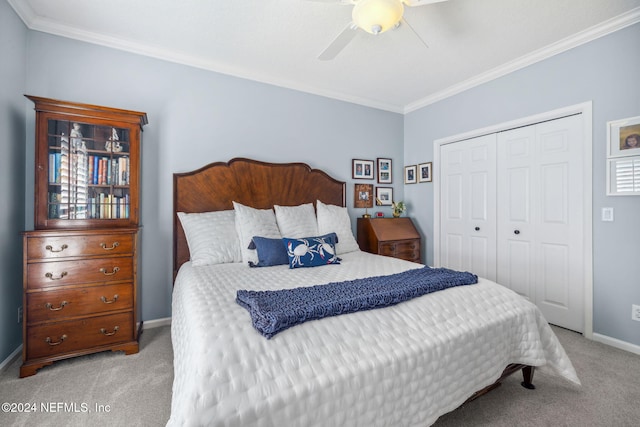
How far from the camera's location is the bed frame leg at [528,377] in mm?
1720

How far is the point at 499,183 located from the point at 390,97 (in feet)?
5.73

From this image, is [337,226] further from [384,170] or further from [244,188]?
[384,170]

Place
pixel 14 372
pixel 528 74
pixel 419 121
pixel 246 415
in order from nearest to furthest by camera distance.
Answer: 1. pixel 246 415
2. pixel 14 372
3. pixel 528 74
4. pixel 419 121

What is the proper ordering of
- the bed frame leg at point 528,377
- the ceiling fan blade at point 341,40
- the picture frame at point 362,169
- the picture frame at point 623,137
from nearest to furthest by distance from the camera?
the bed frame leg at point 528,377 → the ceiling fan blade at point 341,40 → the picture frame at point 623,137 → the picture frame at point 362,169

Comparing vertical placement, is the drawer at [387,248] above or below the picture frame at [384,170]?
below

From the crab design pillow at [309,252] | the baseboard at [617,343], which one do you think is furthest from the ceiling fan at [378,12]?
the baseboard at [617,343]

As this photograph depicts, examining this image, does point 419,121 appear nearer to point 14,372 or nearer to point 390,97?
point 390,97

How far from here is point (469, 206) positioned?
345 cm

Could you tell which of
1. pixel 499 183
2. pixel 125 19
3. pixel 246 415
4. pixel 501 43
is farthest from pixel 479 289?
pixel 125 19

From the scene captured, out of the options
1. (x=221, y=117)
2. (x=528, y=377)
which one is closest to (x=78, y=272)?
(x=221, y=117)

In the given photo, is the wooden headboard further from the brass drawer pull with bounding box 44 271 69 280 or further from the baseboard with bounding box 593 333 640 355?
the baseboard with bounding box 593 333 640 355

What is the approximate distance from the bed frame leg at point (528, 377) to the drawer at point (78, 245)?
9.21 feet

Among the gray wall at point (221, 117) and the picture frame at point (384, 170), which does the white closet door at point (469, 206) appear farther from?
the picture frame at point (384, 170)

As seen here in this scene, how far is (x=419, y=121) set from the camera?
13.2 feet
